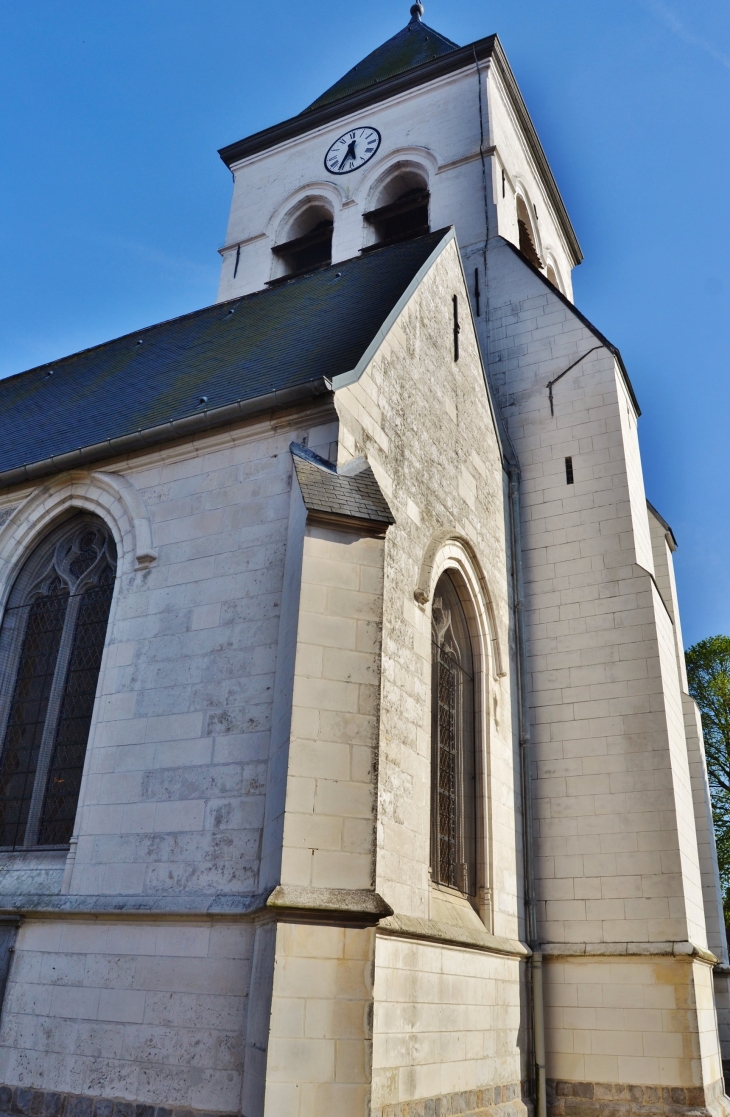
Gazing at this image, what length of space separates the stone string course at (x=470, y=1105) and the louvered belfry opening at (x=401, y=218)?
14.6 m

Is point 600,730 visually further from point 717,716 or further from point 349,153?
point 349,153

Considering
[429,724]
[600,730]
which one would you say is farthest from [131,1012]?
[600,730]

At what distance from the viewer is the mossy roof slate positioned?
68.2 feet

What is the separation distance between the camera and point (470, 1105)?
767cm

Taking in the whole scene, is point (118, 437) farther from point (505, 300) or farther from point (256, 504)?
point (505, 300)

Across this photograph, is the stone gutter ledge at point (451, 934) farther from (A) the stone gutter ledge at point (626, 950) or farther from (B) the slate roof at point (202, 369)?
(B) the slate roof at point (202, 369)

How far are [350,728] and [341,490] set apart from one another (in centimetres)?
194

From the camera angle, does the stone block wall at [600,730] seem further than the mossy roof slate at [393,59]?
No

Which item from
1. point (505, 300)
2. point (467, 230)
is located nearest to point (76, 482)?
point (505, 300)

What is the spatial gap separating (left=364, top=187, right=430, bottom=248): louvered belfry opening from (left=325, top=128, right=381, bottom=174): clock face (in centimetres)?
152

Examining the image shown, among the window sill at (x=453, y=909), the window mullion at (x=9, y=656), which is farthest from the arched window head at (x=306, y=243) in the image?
the window sill at (x=453, y=909)

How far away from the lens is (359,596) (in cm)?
677

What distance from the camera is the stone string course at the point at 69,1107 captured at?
6.13m

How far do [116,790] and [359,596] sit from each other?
8.66 feet
